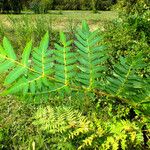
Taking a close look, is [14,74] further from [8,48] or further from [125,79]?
[125,79]

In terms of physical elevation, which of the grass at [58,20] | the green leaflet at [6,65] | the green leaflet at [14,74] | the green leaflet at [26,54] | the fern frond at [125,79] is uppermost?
the green leaflet at [26,54]

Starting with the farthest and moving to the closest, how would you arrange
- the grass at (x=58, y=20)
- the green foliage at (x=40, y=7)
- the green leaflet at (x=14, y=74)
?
1. the grass at (x=58, y=20)
2. the green foliage at (x=40, y=7)
3. the green leaflet at (x=14, y=74)

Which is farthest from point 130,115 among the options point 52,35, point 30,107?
point 52,35

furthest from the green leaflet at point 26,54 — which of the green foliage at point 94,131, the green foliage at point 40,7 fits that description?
the green foliage at point 40,7

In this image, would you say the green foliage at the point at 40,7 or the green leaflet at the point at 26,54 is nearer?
the green leaflet at the point at 26,54

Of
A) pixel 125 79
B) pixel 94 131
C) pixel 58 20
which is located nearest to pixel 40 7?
pixel 94 131

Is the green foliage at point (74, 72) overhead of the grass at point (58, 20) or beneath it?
overhead

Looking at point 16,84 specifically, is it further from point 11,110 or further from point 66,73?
point 11,110

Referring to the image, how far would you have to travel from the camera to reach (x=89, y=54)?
742 millimetres

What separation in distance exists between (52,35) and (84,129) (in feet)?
16.8

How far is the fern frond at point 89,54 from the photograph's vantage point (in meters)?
0.74

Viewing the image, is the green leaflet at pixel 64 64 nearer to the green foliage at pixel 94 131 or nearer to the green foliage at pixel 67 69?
the green foliage at pixel 67 69

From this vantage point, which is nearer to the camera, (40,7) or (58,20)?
(40,7)

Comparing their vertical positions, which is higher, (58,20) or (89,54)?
(89,54)
